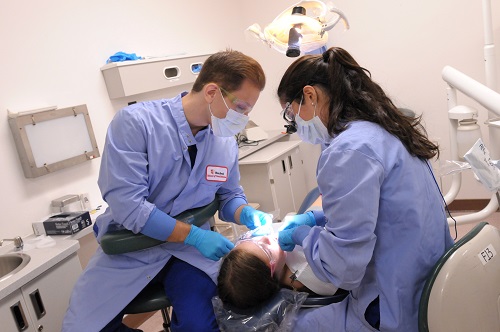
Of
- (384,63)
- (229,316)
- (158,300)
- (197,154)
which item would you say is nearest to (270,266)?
(229,316)

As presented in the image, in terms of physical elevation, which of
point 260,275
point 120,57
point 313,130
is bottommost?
point 260,275

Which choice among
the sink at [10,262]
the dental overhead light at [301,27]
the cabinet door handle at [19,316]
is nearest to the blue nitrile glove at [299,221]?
the dental overhead light at [301,27]

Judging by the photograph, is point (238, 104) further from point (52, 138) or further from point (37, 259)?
point (52, 138)

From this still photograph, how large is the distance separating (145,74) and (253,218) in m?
1.39

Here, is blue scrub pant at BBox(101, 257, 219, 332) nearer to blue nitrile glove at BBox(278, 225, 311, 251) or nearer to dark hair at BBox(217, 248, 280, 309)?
dark hair at BBox(217, 248, 280, 309)

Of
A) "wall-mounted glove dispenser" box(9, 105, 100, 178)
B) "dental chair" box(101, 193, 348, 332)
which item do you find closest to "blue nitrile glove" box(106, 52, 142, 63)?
"wall-mounted glove dispenser" box(9, 105, 100, 178)

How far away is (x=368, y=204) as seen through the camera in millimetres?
1061

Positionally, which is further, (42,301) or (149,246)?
(42,301)

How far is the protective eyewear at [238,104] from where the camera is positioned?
5.22 feet

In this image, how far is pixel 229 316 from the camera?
4.55 feet

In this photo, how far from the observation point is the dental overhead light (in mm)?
2209

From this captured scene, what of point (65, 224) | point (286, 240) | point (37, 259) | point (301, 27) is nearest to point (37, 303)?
point (37, 259)

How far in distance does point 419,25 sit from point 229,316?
9.46ft

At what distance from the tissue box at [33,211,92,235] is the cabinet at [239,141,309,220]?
1.35m
